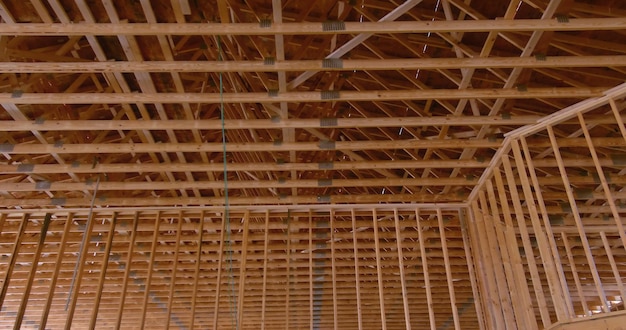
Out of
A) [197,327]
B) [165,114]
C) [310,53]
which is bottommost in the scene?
[197,327]

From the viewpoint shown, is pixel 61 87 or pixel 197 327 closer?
pixel 61 87

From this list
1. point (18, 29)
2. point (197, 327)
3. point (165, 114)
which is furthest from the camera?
point (197, 327)

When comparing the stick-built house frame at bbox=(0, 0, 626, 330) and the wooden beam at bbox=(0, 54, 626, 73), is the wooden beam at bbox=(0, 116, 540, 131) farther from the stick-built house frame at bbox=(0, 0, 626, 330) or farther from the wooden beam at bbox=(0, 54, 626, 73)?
the wooden beam at bbox=(0, 54, 626, 73)

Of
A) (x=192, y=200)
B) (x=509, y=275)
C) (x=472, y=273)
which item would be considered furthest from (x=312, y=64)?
(x=472, y=273)

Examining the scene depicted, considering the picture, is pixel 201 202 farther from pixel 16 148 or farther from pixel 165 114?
pixel 16 148

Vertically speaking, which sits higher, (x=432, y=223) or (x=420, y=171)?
(x=420, y=171)

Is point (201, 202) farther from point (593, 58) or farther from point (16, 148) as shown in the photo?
point (593, 58)

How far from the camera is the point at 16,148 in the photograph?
701 cm

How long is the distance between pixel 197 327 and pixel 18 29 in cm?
1478

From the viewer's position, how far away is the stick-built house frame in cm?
549

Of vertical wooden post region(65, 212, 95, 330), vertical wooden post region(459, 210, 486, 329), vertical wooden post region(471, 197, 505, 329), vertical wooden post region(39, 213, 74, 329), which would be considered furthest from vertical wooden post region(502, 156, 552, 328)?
vertical wooden post region(39, 213, 74, 329)

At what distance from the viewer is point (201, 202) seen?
28.2 feet

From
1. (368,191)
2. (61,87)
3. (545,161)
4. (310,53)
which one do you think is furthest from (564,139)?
(61,87)

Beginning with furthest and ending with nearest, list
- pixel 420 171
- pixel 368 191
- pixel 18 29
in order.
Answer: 1. pixel 368 191
2. pixel 420 171
3. pixel 18 29
